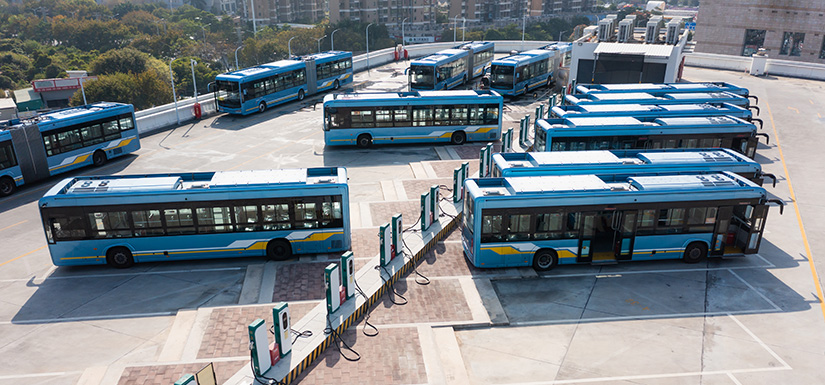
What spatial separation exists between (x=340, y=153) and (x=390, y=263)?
50.1 ft

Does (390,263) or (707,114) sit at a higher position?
(707,114)

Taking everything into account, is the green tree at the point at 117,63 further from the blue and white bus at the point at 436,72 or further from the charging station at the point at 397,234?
the charging station at the point at 397,234

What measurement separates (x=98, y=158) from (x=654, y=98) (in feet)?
102

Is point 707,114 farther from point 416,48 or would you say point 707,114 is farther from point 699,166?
point 416,48

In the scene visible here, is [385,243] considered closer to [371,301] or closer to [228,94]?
[371,301]

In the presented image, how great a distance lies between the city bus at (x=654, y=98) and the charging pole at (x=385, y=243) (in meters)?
17.4

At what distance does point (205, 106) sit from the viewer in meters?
41.3

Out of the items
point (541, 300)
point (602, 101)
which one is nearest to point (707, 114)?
point (602, 101)

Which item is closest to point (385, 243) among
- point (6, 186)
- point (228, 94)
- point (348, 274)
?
point (348, 274)

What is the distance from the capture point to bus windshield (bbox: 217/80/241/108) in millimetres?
39438

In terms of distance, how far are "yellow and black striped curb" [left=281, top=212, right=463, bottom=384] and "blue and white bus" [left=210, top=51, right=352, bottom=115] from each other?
23.7m

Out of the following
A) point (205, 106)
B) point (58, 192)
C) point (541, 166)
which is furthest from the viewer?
point (205, 106)

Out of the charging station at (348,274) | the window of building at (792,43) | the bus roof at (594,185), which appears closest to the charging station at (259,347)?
the charging station at (348,274)

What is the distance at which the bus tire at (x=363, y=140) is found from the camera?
3278 cm
